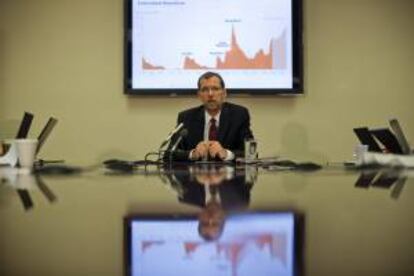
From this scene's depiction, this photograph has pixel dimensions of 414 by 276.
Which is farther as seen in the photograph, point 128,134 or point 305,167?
point 128,134

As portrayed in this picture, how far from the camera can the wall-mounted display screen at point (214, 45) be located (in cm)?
435

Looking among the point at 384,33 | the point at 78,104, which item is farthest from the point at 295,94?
the point at 78,104

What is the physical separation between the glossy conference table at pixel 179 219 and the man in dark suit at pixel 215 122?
6.92 feet

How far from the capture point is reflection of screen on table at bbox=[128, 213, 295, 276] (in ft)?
1.69

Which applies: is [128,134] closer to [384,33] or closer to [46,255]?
[384,33]

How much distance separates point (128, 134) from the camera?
4461mm

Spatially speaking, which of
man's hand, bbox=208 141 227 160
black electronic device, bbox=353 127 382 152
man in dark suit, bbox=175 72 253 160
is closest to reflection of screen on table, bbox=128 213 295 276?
black electronic device, bbox=353 127 382 152

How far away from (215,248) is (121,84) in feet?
13.0

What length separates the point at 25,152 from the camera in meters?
2.37

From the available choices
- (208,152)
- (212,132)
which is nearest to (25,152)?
(208,152)

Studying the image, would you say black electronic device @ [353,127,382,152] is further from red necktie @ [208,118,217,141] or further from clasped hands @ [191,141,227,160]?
red necktie @ [208,118,217,141]

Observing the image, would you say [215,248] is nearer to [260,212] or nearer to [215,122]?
[260,212]

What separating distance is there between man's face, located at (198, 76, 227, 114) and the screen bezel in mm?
2812

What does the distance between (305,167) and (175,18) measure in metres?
2.47
